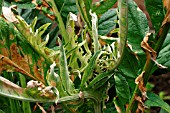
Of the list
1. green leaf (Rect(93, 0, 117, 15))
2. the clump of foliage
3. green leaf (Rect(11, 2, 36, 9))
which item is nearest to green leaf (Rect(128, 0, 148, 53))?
the clump of foliage

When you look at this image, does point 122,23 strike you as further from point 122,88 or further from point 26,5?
point 26,5

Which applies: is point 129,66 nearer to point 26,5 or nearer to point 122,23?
point 122,23

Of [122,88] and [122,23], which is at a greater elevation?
[122,23]

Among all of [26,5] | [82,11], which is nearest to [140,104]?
[82,11]

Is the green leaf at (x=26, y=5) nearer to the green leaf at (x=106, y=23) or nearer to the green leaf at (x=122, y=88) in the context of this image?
the green leaf at (x=106, y=23)

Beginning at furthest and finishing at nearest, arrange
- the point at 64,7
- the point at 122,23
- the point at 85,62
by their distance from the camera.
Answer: the point at 64,7 < the point at 85,62 < the point at 122,23

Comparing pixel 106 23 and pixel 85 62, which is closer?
pixel 85 62

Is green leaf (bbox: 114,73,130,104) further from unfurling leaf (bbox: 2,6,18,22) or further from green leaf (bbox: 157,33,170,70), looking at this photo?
unfurling leaf (bbox: 2,6,18,22)

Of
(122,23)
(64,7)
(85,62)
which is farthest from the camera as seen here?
(64,7)
